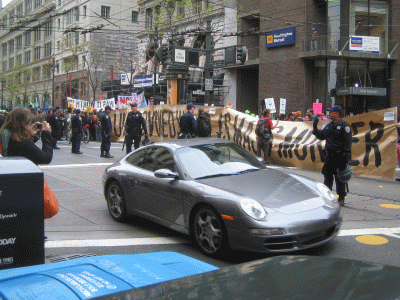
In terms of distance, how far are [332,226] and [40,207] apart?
345 centimetres

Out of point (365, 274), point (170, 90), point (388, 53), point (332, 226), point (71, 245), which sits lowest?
point (71, 245)

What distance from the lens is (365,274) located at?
5.52 feet

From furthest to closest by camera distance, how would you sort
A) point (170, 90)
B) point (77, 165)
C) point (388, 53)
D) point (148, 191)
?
point (388, 53) < point (170, 90) < point (77, 165) < point (148, 191)

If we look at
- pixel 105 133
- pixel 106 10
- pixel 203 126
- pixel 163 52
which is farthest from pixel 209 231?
pixel 106 10

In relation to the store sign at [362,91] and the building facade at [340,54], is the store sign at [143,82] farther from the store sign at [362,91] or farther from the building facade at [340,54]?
the store sign at [362,91]

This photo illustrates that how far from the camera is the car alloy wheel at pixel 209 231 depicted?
5047 mm

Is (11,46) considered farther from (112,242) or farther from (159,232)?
(112,242)

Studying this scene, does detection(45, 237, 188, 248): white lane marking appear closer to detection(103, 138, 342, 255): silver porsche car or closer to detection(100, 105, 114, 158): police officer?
detection(103, 138, 342, 255): silver porsche car

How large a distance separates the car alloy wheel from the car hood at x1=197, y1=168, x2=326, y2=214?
1.13 feet

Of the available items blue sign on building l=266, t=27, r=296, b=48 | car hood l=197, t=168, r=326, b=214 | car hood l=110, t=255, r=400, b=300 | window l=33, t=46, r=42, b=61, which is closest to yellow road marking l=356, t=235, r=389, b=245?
car hood l=197, t=168, r=326, b=214

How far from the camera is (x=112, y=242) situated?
5.89 m

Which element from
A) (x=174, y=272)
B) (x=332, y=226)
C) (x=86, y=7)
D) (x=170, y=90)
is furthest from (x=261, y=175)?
(x=86, y=7)

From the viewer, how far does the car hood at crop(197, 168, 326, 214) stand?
507 cm

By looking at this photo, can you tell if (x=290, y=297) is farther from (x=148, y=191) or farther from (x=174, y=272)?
(x=148, y=191)
